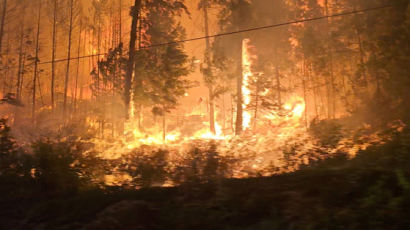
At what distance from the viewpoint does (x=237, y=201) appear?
20.7 feet

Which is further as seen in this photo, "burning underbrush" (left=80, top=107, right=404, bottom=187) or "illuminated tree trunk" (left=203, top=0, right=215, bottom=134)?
"illuminated tree trunk" (left=203, top=0, right=215, bottom=134)

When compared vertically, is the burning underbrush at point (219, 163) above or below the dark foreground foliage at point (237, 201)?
above

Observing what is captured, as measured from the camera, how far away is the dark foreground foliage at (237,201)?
17.0ft

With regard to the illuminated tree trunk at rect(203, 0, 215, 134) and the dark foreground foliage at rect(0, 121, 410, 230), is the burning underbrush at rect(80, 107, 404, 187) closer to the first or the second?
the dark foreground foliage at rect(0, 121, 410, 230)

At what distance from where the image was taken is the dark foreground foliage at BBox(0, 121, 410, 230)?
5.20m

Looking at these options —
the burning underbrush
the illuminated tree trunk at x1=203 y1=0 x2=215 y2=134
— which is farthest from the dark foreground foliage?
the illuminated tree trunk at x1=203 y1=0 x2=215 y2=134

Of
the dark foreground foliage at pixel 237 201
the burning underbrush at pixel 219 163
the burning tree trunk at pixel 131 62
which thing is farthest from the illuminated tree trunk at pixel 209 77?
the dark foreground foliage at pixel 237 201

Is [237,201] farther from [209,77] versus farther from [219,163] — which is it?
[209,77]

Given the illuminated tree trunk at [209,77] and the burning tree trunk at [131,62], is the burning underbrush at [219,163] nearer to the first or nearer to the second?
the burning tree trunk at [131,62]

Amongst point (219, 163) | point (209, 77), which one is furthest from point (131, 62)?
point (219, 163)

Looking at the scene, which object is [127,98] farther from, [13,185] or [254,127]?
[13,185]

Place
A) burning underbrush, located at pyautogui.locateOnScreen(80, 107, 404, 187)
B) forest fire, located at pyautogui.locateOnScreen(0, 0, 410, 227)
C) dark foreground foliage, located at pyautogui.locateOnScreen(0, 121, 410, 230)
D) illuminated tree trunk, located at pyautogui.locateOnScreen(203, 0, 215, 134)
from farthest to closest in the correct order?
1. illuminated tree trunk, located at pyautogui.locateOnScreen(203, 0, 215, 134)
2. burning underbrush, located at pyautogui.locateOnScreen(80, 107, 404, 187)
3. forest fire, located at pyautogui.locateOnScreen(0, 0, 410, 227)
4. dark foreground foliage, located at pyautogui.locateOnScreen(0, 121, 410, 230)

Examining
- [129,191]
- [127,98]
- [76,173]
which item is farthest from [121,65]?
[129,191]

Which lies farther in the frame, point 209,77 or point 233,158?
point 209,77
